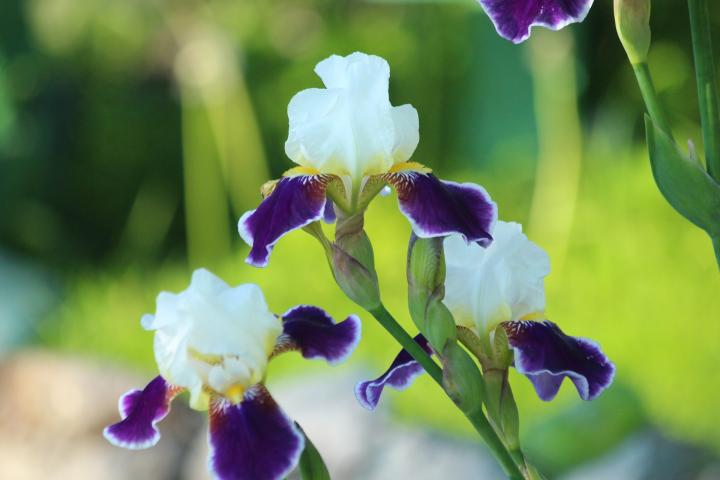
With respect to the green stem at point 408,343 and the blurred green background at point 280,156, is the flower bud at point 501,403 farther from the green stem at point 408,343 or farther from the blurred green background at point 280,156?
the blurred green background at point 280,156

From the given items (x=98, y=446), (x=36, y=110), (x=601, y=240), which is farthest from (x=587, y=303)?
(x=36, y=110)

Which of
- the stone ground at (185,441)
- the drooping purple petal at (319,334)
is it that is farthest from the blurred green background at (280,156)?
the drooping purple petal at (319,334)

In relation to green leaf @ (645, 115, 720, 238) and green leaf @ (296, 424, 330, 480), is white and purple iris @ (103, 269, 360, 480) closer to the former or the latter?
green leaf @ (296, 424, 330, 480)

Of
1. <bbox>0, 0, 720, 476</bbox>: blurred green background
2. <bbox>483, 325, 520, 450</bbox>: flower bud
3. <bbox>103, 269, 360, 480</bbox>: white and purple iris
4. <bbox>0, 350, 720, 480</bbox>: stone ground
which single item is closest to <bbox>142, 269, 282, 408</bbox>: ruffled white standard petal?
<bbox>103, 269, 360, 480</bbox>: white and purple iris

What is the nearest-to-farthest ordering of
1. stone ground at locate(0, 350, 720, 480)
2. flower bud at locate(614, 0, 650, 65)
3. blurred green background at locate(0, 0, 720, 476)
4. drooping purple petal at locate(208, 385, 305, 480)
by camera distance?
1. drooping purple petal at locate(208, 385, 305, 480)
2. flower bud at locate(614, 0, 650, 65)
3. stone ground at locate(0, 350, 720, 480)
4. blurred green background at locate(0, 0, 720, 476)

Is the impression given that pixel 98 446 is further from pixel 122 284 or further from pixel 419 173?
pixel 419 173

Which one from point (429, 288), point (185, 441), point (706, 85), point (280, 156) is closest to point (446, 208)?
point (429, 288)

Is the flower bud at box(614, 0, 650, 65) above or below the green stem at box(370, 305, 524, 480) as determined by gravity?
above

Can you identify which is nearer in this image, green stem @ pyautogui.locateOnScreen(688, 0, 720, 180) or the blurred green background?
green stem @ pyautogui.locateOnScreen(688, 0, 720, 180)
